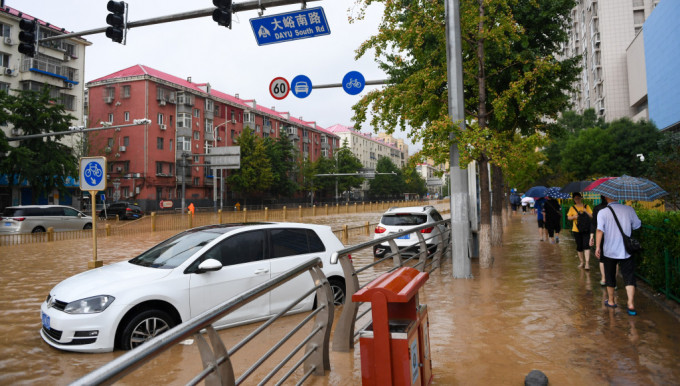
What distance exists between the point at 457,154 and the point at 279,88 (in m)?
5.06

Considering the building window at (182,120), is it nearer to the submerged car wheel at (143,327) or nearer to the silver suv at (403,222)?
the silver suv at (403,222)

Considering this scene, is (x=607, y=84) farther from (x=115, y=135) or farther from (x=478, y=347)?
(x=478, y=347)

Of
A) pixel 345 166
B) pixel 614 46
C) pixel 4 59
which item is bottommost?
pixel 345 166

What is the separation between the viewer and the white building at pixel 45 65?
131ft

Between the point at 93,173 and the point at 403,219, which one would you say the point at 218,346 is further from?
the point at 403,219

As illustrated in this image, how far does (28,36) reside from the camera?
10.4 meters

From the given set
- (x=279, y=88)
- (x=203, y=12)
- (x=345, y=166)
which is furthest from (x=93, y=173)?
(x=345, y=166)

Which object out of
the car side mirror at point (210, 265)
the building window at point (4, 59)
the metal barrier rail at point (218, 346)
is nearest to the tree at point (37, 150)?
the building window at point (4, 59)

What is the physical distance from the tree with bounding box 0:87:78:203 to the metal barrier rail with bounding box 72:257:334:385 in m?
34.6

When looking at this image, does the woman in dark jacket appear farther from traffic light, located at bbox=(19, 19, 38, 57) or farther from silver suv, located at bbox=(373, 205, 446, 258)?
traffic light, located at bbox=(19, 19, 38, 57)

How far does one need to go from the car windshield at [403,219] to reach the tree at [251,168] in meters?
46.7

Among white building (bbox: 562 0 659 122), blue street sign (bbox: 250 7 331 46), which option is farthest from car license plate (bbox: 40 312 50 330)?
white building (bbox: 562 0 659 122)

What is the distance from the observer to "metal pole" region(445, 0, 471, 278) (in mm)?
10109

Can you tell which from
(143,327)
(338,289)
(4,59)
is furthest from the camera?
(4,59)
